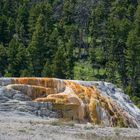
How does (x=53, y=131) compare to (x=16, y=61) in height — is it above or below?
below

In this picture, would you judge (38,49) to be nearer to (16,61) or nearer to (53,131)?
(16,61)

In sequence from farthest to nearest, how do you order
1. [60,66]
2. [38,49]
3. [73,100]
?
[38,49], [60,66], [73,100]

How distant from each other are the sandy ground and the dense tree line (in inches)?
2604

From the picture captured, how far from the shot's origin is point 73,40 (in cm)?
14288

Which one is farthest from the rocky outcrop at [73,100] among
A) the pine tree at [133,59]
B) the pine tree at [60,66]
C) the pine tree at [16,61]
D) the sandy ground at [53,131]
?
the pine tree at [133,59]

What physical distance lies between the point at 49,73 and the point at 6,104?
7062cm

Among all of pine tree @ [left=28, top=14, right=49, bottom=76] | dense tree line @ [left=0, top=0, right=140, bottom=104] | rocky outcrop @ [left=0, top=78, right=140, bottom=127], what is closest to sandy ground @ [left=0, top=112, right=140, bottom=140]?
rocky outcrop @ [left=0, top=78, right=140, bottom=127]

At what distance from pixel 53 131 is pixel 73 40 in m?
111

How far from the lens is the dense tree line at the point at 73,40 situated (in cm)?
12350

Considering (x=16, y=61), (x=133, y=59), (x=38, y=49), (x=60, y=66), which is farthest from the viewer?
(x=38, y=49)

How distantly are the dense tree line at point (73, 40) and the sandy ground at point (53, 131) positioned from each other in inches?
2604

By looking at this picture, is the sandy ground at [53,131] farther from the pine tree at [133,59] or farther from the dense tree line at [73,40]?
the pine tree at [133,59]

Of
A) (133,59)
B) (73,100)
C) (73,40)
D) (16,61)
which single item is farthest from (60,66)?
(73,100)

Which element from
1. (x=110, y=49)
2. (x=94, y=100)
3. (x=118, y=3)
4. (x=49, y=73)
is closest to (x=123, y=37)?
(x=110, y=49)
